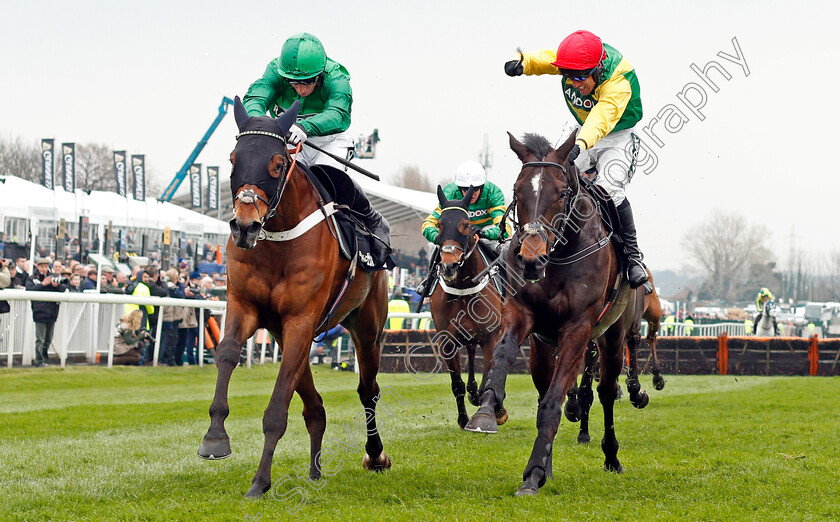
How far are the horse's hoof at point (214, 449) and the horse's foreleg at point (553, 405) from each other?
1745mm

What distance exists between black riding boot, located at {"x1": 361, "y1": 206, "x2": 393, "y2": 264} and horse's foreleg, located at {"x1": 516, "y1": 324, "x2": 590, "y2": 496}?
1.67 meters

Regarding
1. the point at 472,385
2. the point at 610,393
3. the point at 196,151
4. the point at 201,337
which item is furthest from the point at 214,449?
the point at 196,151

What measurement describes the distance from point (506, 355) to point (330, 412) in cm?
576

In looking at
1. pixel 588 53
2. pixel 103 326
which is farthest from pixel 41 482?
pixel 103 326

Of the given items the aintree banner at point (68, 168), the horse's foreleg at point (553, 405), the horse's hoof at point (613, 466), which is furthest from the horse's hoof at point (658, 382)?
the aintree banner at point (68, 168)

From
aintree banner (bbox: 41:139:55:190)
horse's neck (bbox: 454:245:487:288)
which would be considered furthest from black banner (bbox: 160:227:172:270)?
horse's neck (bbox: 454:245:487:288)

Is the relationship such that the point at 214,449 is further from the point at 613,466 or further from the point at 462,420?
the point at 462,420

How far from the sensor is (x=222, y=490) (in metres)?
5.80

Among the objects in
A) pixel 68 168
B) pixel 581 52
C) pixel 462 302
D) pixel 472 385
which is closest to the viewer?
pixel 581 52

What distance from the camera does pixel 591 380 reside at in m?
8.27

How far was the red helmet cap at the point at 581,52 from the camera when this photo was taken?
22.5ft

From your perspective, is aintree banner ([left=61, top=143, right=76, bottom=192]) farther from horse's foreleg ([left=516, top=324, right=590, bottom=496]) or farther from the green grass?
horse's foreleg ([left=516, top=324, right=590, bottom=496])

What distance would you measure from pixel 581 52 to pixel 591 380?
2.99m

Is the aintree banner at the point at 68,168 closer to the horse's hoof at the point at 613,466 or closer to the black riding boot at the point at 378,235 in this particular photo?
the black riding boot at the point at 378,235
